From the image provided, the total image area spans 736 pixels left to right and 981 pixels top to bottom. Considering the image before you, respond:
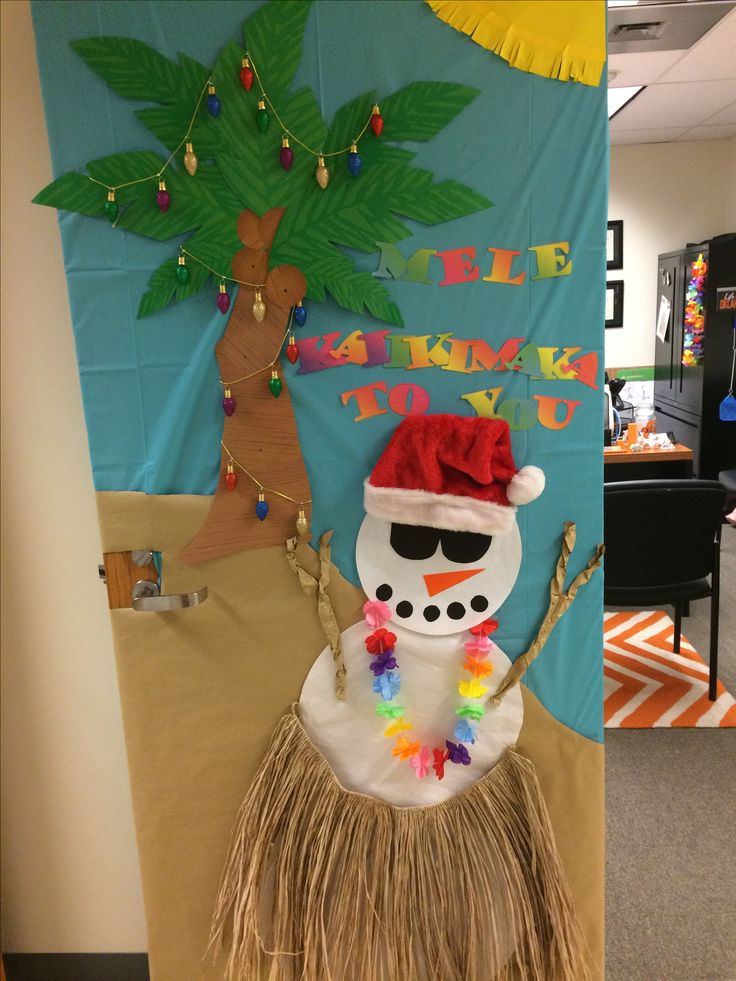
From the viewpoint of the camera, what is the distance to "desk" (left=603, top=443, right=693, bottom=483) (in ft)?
11.1

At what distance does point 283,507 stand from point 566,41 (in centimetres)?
84

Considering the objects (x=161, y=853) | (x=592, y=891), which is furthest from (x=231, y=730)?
(x=592, y=891)

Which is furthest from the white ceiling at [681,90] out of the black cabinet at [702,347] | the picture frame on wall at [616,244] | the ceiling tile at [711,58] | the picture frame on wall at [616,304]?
the picture frame on wall at [616,304]

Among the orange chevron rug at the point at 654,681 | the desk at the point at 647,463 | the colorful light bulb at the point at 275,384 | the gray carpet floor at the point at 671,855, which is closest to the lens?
the colorful light bulb at the point at 275,384

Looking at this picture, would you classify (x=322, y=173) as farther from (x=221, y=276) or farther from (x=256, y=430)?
(x=256, y=430)

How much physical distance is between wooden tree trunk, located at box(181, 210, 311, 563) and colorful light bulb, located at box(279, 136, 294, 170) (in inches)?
2.8

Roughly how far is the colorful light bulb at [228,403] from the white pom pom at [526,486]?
470mm

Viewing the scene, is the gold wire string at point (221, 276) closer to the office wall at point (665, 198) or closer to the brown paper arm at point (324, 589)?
the brown paper arm at point (324, 589)

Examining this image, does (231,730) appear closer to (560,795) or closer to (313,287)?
(560,795)

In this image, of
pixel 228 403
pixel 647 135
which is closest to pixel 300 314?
pixel 228 403

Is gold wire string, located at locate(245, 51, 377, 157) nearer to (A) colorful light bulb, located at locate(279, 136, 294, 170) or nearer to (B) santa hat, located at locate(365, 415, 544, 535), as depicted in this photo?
(A) colorful light bulb, located at locate(279, 136, 294, 170)

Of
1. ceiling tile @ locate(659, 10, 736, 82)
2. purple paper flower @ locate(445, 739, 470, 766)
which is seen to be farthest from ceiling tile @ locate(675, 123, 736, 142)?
purple paper flower @ locate(445, 739, 470, 766)

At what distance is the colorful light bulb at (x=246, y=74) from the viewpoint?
1.07 meters

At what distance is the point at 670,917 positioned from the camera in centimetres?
181
